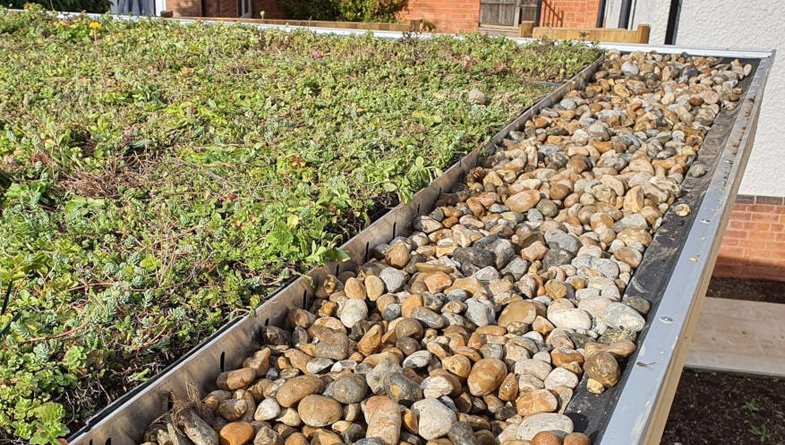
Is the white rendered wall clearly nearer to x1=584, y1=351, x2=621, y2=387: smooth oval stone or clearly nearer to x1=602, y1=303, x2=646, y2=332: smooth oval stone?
x1=602, y1=303, x2=646, y2=332: smooth oval stone

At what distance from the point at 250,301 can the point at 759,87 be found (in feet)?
13.6

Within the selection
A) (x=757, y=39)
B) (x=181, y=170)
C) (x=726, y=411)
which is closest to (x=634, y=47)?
(x=757, y=39)

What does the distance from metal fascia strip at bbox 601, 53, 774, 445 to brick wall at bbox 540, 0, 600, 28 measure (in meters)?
12.5

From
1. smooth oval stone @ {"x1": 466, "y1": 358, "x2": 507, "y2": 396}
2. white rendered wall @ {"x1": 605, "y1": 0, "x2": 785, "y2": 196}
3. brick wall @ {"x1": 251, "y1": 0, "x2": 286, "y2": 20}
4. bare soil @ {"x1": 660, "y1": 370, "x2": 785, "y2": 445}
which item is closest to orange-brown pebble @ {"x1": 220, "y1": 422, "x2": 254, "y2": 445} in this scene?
smooth oval stone @ {"x1": 466, "y1": 358, "x2": 507, "y2": 396}

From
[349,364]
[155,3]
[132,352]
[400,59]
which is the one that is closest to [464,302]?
[349,364]

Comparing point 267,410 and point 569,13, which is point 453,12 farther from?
point 267,410

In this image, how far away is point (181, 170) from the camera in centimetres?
327

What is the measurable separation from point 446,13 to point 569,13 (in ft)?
8.56

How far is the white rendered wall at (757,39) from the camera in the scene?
686 centimetres

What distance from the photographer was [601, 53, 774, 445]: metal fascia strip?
171 centimetres

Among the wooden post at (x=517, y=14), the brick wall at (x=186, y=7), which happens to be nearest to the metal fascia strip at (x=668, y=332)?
the brick wall at (x=186, y=7)

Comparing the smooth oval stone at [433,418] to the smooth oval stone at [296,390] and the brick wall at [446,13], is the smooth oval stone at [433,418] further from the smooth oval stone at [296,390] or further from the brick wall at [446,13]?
the brick wall at [446,13]

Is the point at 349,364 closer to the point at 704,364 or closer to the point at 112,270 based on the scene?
the point at 112,270

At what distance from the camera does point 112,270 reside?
7.64ft
